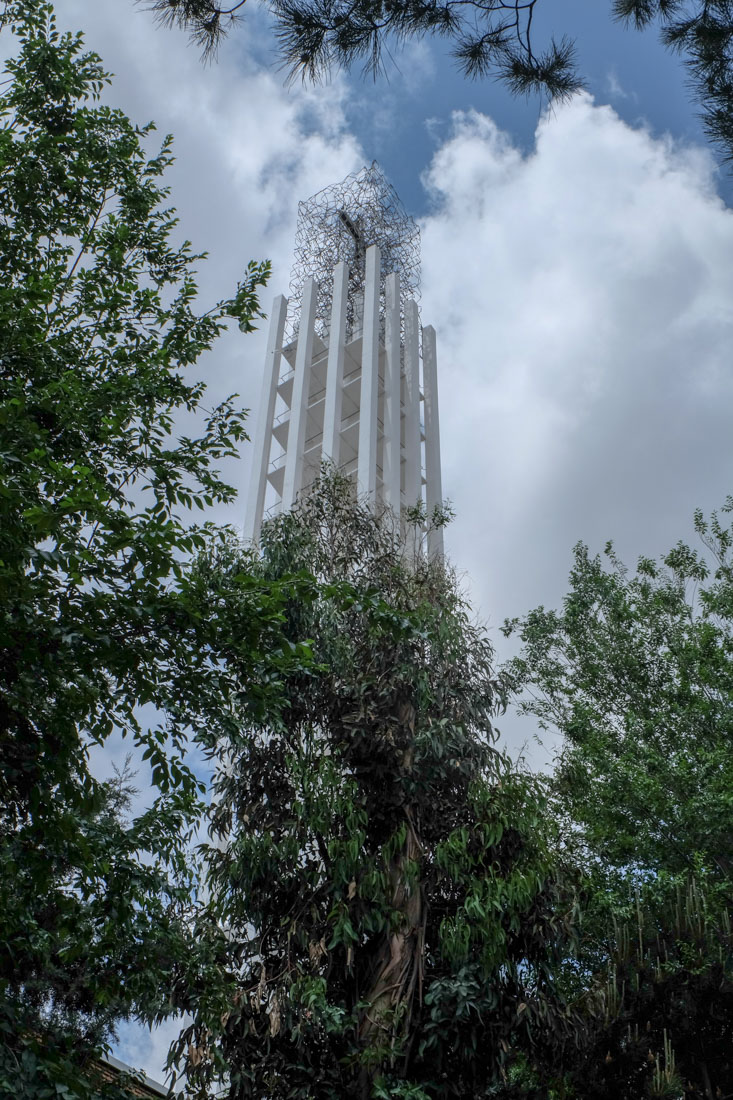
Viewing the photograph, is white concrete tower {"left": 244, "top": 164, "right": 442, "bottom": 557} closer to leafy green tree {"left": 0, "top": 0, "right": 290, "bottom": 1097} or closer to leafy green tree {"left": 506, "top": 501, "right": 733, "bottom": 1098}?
leafy green tree {"left": 506, "top": 501, "right": 733, "bottom": 1098}

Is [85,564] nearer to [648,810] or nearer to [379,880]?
[379,880]

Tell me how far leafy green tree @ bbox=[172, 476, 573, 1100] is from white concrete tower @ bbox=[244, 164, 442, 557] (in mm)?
15283

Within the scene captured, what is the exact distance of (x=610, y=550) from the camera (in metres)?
14.3

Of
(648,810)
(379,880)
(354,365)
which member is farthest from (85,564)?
(354,365)

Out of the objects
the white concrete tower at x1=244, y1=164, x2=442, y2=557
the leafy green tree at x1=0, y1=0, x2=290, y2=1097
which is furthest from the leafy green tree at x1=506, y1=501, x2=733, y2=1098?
the white concrete tower at x1=244, y1=164, x2=442, y2=557

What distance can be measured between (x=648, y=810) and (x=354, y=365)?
19.4 meters

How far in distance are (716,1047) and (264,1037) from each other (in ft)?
14.4

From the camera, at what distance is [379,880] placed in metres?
7.57

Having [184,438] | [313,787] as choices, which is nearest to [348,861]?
[313,787]

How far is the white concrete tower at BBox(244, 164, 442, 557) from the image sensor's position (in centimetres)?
2544

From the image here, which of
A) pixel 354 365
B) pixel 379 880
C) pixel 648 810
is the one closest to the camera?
pixel 379 880

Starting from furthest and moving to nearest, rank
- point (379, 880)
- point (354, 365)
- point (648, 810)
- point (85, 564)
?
point (354, 365)
point (648, 810)
point (379, 880)
point (85, 564)

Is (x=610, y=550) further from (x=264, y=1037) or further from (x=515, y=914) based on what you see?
(x=264, y=1037)

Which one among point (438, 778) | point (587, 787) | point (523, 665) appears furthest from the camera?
point (523, 665)
